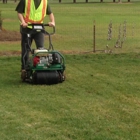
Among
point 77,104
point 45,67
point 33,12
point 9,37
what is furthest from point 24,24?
point 9,37

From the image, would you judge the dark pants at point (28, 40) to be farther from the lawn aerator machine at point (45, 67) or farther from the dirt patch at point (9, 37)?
the dirt patch at point (9, 37)

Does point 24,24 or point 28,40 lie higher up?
point 24,24

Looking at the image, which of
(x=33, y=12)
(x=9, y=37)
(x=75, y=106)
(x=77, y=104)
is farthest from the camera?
(x=9, y=37)

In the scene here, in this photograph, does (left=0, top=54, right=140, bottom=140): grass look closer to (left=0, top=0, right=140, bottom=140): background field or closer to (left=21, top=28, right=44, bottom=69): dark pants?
(left=0, top=0, right=140, bottom=140): background field

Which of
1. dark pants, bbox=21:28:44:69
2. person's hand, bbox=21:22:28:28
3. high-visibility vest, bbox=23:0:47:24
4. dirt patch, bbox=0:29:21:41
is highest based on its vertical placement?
high-visibility vest, bbox=23:0:47:24

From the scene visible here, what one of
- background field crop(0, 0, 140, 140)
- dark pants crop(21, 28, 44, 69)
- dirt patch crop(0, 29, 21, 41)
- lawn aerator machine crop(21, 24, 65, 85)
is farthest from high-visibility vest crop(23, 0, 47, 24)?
dirt patch crop(0, 29, 21, 41)

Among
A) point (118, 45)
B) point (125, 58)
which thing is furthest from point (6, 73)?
point (118, 45)

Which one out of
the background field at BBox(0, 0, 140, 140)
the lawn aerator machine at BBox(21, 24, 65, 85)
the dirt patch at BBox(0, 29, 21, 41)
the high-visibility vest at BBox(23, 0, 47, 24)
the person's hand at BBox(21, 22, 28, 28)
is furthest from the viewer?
the dirt patch at BBox(0, 29, 21, 41)

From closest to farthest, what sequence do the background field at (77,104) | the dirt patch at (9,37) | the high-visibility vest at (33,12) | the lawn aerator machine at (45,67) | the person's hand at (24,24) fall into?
the background field at (77,104) < the lawn aerator machine at (45,67) < the person's hand at (24,24) < the high-visibility vest at (33,12) < the dirt patch at (9,37)

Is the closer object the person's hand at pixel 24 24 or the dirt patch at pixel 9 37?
the person's hand at pixel 24 24

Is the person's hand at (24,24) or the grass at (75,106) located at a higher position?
the person's hand at (24,24)

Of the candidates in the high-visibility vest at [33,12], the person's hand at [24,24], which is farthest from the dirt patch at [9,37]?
the person's hand at [24,24]

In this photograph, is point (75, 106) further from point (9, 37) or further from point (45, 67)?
point (9, 37)

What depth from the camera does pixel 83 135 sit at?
5.52m
